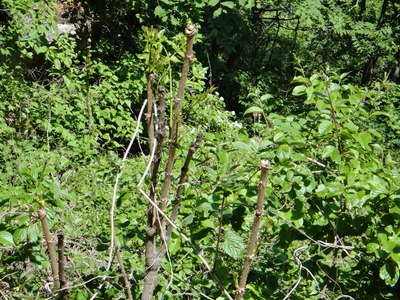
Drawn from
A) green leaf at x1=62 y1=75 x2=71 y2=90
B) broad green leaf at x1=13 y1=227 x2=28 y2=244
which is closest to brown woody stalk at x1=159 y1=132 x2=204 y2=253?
broad green leaf at x1=13 y1=227 x2=28 y2=244

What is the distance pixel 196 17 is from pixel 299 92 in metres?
5.83

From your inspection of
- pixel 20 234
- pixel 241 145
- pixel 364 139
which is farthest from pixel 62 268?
pixel 364 139

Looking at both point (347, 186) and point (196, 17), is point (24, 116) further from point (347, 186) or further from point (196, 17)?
Answer: point (347, 186)

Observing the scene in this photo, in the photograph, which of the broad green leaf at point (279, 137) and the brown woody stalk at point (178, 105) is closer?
the brown woody stalk at point (178, 105)

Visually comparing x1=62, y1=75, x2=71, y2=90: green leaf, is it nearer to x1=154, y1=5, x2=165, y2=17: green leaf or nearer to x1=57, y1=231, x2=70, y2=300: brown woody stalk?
x1=154, y1=5, x2=165, y2=17: green leaf

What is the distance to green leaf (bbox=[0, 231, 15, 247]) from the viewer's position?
1.90m

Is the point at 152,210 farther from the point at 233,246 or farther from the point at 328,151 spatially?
the point at 328,151

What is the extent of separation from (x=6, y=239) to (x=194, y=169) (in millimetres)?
1702

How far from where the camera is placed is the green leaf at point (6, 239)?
190cm

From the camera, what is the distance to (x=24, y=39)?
6.85m

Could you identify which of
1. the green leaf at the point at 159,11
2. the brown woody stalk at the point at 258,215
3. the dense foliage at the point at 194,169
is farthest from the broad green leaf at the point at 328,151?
the green leaf at the point at 159,11

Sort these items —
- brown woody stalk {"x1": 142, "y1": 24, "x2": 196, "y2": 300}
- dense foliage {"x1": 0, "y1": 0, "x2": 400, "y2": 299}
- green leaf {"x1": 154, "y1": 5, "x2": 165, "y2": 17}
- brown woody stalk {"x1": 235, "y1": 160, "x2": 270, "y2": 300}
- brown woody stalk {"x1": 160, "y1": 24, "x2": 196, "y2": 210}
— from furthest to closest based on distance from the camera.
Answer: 1. green leaf {"x1": 154, "y1": 5, "x2": 165, "y2": 17}
2. dense foliage {"x1": 0, "y1": 0, "x2": 400, "y2": 299}
3. brown woody stalk {"x1": 142, "y1": 24, "x2": 196, "y2": 300}
4. brown woody stalk {"x1": 160, "y1": 24, "x2": 196, "y2": 210}
5. brown woody stalk {"x1": 235, "y1": 160, "x2": 270, "y2": 300}

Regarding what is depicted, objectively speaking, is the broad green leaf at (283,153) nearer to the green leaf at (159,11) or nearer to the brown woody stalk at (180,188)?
the brown woody stalk at (180,188)

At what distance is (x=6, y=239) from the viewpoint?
1911mm
